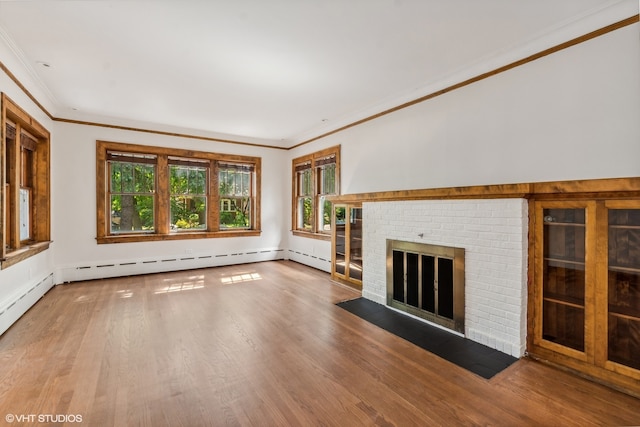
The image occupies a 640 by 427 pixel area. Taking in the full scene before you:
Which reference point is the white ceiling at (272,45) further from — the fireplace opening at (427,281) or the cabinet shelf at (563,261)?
the fireplace opening at (427,281)

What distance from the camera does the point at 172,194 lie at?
625cm

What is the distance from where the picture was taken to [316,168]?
654 cm

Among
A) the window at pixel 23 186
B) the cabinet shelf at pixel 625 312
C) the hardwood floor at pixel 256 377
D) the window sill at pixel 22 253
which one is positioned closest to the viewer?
the hardwood floor at pixel 256 377

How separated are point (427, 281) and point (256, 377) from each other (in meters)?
2.17

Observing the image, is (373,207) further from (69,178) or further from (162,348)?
(69,178)

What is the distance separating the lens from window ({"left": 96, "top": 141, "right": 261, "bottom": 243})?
5730 mm

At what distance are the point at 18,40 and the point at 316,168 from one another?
4.61 metres

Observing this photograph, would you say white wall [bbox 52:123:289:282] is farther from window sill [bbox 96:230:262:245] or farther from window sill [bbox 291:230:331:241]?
window sill [bbox 291:230:331:241]

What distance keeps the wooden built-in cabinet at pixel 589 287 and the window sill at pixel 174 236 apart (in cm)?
562

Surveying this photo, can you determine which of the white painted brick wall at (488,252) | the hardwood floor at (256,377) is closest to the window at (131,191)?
the hardwood floor at (256,377)

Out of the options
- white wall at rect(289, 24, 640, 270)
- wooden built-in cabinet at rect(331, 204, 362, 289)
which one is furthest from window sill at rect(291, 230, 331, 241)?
white wall at rect(289, 24, 640, 270)

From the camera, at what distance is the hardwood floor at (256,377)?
Result: 2.04 metres

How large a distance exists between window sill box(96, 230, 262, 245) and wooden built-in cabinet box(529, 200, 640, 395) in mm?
5618

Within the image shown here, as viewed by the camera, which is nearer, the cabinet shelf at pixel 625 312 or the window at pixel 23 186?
the cabinet shelf at pixel 625 312
